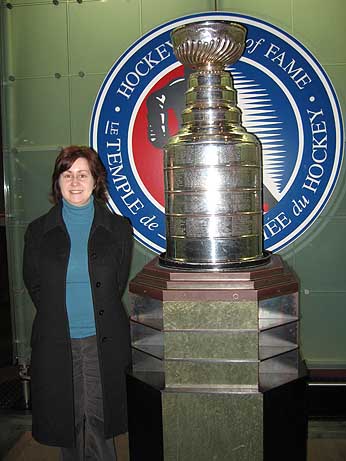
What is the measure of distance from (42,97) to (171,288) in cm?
155

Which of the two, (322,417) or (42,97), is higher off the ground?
(42,97)

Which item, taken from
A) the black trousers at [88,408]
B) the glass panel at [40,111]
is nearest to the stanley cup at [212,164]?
the black trousers at [88,408]

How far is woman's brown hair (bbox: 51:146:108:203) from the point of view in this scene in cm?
175

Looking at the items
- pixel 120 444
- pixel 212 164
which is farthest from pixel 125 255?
pixel 120 444

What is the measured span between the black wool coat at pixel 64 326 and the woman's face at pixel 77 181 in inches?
3.1

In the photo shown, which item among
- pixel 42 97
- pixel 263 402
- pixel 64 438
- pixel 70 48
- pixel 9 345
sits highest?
pixel 70 48

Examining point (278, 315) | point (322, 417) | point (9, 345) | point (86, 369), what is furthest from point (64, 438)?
point (9, 345)

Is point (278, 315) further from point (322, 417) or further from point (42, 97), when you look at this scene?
point (42, 97)

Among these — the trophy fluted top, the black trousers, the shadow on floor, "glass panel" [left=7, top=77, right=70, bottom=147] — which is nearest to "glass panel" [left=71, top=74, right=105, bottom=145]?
"glass panel" [left=7, top=77, right=70, bottom=147]

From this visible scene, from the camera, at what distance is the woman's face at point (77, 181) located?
176cm

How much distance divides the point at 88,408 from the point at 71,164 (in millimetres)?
906

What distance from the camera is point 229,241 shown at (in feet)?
5.23

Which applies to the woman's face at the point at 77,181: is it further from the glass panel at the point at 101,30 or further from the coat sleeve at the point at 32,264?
the glass panel at the point at 101,30

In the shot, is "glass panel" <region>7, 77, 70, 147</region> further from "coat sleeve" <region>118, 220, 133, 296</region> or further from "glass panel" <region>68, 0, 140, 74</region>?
"coat sleeve" <region>118, 220, 133, 296</region>
